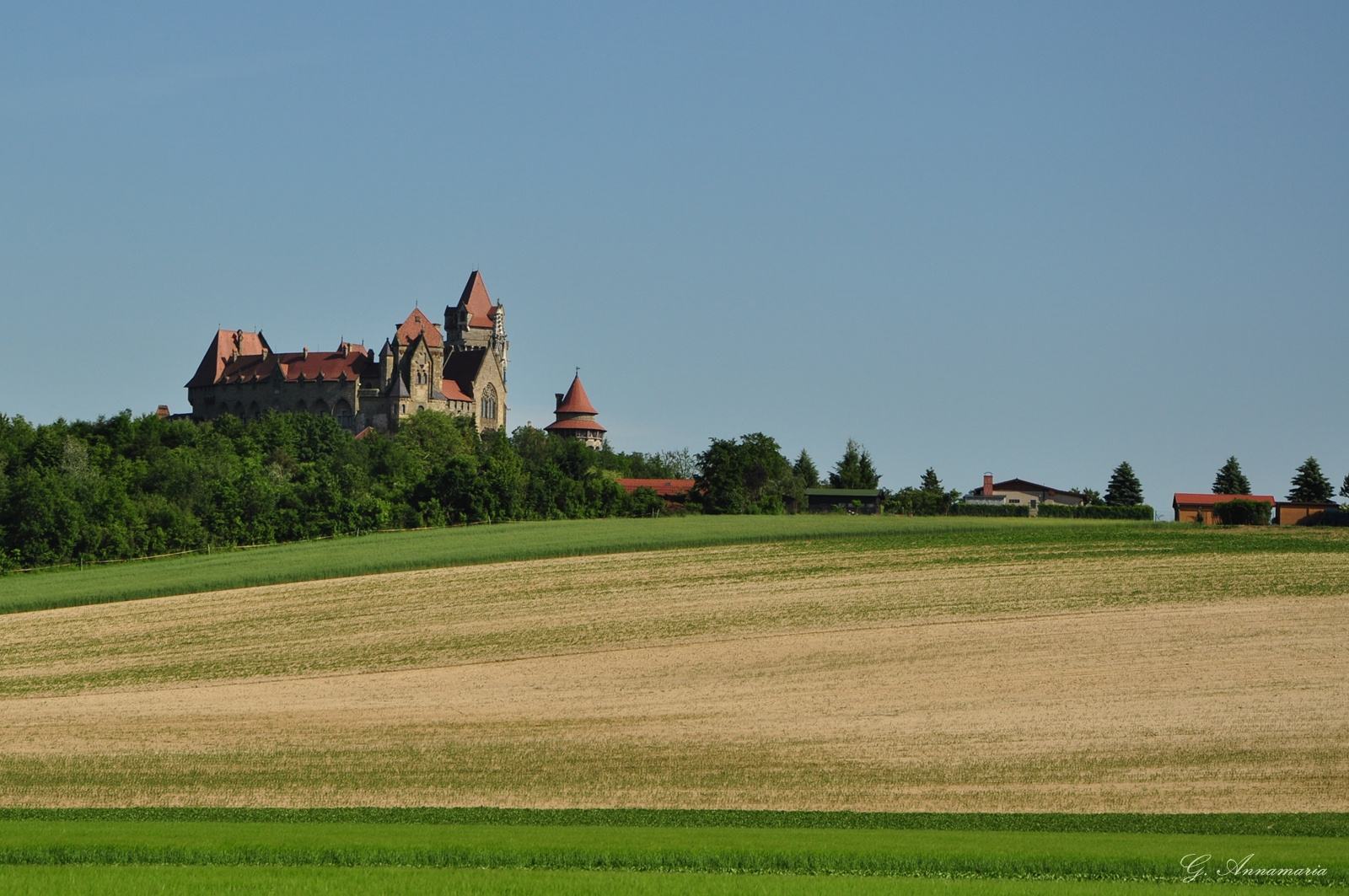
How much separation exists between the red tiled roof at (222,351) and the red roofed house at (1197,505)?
102 meters

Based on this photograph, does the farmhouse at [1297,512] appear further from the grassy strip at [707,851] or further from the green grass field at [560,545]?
the grassy strip at [707,851]

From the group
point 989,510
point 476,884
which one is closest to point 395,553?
point 989,510

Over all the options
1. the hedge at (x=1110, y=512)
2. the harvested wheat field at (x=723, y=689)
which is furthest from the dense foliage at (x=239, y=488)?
the hedge at (x=1110, y=512)

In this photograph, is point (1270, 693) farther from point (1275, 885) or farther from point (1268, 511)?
point (1268, 511)

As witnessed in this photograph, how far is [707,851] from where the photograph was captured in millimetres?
16875

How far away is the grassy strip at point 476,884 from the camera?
47.2 ft

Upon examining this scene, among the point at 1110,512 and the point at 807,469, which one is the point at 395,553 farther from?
the point at 807,469

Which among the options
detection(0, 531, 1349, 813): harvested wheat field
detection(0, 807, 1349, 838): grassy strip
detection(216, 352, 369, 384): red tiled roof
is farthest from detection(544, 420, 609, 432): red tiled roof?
detection(0, 807, 1349, 838): grassy strip

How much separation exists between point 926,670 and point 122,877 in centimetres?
1990

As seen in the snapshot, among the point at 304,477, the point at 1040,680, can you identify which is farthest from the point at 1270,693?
the point at 304,477

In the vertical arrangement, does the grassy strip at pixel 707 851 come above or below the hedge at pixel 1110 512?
below

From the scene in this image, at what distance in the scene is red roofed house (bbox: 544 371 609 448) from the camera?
154500 millimetres

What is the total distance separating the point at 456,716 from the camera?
2897cm

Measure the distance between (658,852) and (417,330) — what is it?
143 m
